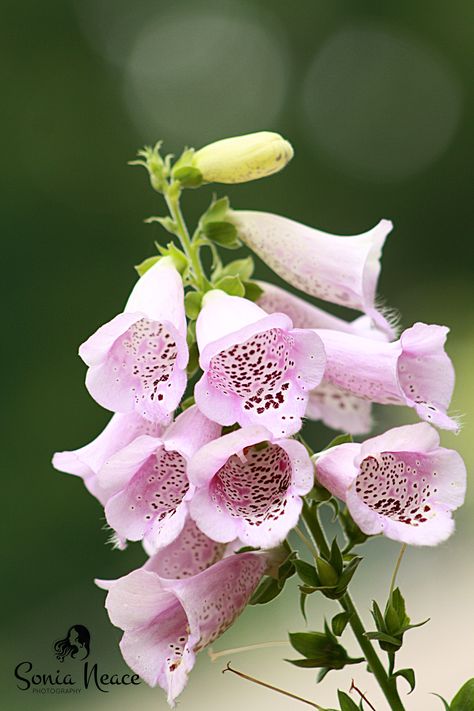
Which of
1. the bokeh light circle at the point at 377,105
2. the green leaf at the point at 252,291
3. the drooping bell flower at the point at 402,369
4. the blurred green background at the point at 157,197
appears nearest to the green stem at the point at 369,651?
the drooping bell flower at the point at 402,369

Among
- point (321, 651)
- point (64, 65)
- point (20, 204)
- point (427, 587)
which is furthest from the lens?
point (64, 65)

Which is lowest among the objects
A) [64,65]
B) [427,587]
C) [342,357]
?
[427,587]

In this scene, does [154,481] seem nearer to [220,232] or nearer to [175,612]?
[175,612]

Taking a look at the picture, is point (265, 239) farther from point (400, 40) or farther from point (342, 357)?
point (400, 40)

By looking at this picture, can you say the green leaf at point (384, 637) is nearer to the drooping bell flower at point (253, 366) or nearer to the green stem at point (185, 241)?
the drooping bell flower at point (253, 366)

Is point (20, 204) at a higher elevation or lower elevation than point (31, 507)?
higher

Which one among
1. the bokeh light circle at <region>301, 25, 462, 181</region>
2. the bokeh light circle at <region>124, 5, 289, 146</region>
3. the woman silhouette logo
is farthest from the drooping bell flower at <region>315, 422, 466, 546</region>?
the bokeh light circle at <region>301, 25, 462, 181</region>

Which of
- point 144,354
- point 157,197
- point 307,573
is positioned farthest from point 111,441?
point 157,197

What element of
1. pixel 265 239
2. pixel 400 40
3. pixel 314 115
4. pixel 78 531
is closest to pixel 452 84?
pixel 400 40
